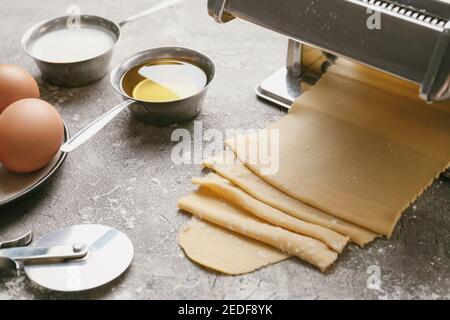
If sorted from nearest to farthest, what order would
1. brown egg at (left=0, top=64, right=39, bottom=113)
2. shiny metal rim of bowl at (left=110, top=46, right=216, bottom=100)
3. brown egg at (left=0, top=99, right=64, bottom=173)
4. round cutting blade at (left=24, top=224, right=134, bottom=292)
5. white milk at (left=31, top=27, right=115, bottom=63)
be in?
round cutting blade at (left=24, top=224, right=134, bottom=292)
brown egg at (left=0, top=99, right=64, bottom=173)
brown egg at (left=0, top=64, right=39, bottom=113)
shiny metal rim of bowl at (left=110, top=46, right=216, bottom=100)
white milk at (left=31, top=27, right=115, bottom=63)

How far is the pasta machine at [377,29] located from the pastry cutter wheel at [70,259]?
1.73 feet

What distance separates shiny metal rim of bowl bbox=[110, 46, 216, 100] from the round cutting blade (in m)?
0.40

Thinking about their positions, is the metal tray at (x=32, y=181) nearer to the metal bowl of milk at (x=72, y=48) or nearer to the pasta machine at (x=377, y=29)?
the metal bowl of milk at (x=72, y=48)

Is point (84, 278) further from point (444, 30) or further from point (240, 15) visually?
point (444, 30)

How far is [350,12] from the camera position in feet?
3.53

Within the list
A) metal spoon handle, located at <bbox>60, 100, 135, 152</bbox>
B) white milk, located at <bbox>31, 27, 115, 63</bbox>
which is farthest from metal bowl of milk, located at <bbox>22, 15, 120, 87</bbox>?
metal spoon handle, located at <bbox>60, 100, 135, 152</bbox>

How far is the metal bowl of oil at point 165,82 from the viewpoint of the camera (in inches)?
51.1

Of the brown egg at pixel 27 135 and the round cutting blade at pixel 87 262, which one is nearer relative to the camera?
the round cutting blade at pixel 87 262

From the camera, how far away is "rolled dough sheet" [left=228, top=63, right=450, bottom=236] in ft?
3.61

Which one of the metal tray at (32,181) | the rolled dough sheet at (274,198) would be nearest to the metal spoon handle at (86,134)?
the metal tray at (32,181)

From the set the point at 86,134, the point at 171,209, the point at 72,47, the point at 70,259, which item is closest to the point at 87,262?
the point at 70,259

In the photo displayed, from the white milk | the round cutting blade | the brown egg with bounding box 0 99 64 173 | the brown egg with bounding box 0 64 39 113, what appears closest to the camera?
the round cutting blade

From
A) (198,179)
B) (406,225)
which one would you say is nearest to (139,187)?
(198,179)

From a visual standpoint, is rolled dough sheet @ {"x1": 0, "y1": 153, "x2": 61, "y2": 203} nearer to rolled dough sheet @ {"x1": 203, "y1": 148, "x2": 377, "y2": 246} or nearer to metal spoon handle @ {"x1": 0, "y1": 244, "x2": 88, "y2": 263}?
metal spoon handle @ {"x1": 0, "y1": 244, "x2": 88, "y2": 263}
